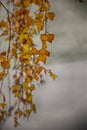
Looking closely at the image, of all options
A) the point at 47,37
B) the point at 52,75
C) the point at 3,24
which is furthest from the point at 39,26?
the point at 52,75

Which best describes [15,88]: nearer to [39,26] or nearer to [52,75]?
[52,75]

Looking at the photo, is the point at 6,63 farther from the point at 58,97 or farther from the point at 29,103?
the point at 58,97

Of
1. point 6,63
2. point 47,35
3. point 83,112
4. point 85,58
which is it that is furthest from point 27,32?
point 83,112

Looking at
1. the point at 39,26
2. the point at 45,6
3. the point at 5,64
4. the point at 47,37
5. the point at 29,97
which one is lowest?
the point at 29,97

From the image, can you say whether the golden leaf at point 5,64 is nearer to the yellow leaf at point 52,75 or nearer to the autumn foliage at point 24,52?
the autumn foliage at point 24,52

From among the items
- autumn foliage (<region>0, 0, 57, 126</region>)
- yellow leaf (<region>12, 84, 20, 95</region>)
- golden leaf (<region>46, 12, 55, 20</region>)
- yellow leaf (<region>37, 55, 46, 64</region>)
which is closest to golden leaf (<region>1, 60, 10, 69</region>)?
autumn foliage (<region>0, 0, 57, 126</region>)

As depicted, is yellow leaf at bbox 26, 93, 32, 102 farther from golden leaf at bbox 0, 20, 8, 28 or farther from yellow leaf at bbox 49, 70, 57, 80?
golden leaf at bbox 0, 20, 8, 28

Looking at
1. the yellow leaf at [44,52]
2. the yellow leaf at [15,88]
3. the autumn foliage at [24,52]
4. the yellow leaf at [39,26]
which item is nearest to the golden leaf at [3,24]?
the autumn foliage at [24,52]
